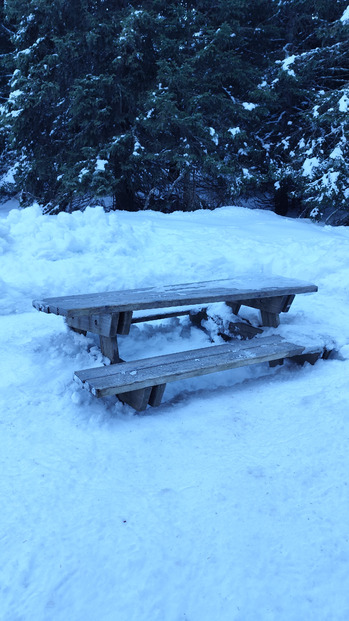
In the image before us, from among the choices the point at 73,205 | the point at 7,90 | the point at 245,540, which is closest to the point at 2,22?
the point at 7,90

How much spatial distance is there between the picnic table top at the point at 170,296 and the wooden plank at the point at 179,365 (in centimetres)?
43

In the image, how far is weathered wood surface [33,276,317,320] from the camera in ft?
10.4

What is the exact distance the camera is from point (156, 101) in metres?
9.22

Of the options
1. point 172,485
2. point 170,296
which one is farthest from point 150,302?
point 172,485

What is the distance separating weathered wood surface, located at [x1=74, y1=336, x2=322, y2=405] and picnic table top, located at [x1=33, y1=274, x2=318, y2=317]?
43cm

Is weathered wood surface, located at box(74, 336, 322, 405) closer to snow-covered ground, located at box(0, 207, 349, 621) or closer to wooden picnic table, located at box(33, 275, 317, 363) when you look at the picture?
snow-covered ground, located at box(0, 207, 349, 621)

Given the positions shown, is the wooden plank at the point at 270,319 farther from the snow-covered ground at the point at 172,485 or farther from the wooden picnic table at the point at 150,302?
the snow-covered ground at the point at 172,485

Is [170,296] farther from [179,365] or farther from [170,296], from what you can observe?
[179,365]

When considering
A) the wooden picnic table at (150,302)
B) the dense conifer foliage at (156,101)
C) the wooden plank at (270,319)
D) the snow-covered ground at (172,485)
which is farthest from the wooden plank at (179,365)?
the dense conifer foliage at (156,101)

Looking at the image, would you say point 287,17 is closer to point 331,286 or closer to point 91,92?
point 91,92

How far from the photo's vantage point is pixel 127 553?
206cm

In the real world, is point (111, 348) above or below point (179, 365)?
below

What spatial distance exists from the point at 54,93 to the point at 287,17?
24.3ft

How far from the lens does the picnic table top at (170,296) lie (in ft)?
10.4
